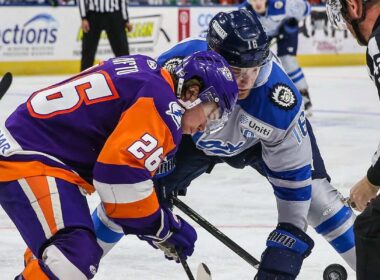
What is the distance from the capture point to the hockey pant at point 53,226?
7.48ft

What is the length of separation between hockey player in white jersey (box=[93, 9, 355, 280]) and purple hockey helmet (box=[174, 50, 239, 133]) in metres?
0.27

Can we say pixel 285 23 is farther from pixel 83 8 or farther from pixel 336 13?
pixel 336 13

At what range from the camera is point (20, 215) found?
95.0 inches

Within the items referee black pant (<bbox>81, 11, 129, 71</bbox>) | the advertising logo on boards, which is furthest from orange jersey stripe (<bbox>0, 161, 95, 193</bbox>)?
the advertising logo on boards

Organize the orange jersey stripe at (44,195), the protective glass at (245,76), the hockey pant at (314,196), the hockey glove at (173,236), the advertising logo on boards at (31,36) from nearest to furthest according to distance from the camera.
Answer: the orange jersey stripe at (44,195) → the hockey glove at (173,236) → the protective glass at (245,76) → the hockey pant at (314,196) → the advertising logo on boards at (31,36)

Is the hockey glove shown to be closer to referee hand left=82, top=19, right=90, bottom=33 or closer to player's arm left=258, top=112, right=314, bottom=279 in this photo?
player's arm left=258, top=112, right=314, bottom=279

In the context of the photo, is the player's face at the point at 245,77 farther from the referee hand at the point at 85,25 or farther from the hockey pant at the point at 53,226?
the referee hand at the point at 85,25

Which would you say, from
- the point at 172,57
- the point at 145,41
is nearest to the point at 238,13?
the point at 172,57

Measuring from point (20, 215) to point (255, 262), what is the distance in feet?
3.09

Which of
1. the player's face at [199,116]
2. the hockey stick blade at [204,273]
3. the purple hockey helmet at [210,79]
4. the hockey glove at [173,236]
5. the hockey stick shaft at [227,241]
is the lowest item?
the hockey stick shaft at [227,241]

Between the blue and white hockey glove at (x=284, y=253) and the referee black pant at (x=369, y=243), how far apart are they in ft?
2.12

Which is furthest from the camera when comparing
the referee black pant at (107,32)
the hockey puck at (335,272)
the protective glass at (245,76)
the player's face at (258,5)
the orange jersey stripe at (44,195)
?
the referee black pant at (107,32)

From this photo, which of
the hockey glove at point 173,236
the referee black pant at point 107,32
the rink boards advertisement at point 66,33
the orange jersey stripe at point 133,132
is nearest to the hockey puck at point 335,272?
the hockey glove at point 173,236

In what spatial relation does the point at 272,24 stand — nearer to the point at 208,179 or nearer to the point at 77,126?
the point at 208,179
